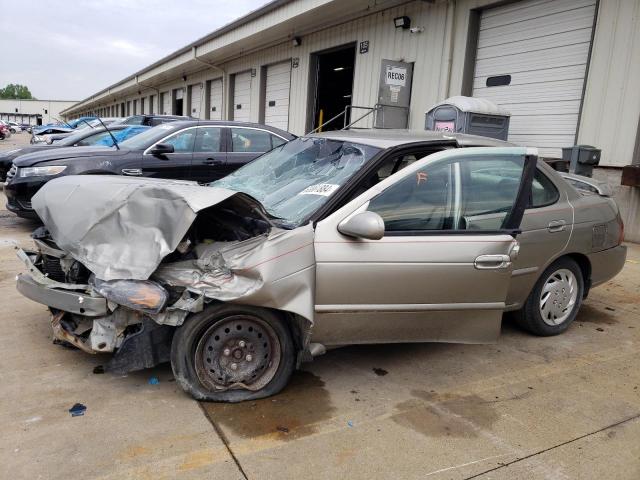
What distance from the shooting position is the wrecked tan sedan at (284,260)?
2916mm

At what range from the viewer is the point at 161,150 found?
7.18m

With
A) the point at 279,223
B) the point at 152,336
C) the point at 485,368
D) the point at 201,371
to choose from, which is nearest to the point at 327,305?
the point at 279,223

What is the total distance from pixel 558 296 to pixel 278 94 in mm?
14540

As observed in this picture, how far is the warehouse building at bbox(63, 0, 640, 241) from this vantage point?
815 cm

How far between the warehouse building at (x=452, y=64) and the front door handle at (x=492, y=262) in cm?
552

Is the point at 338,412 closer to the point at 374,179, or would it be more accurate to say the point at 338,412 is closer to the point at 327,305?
the point at 327,305

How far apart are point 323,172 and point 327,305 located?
100cm

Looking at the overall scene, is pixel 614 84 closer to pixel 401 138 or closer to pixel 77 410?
pixel 401 138

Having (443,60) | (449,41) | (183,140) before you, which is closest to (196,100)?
(443,60)

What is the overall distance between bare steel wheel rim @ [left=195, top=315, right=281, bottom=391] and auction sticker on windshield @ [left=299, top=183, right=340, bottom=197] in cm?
90

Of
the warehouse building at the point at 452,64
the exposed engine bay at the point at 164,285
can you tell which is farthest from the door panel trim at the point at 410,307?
the warehouse building at the point at 452,64

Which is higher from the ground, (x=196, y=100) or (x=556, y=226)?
(x=196, y=100)

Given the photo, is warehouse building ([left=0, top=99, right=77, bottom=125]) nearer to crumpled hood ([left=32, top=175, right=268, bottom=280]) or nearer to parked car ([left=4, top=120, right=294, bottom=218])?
parked car ([left=4, top=120, right=294, bottom=218])

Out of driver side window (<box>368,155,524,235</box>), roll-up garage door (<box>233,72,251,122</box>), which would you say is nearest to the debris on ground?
driver side window (<box>368,155,524,235</box>)
